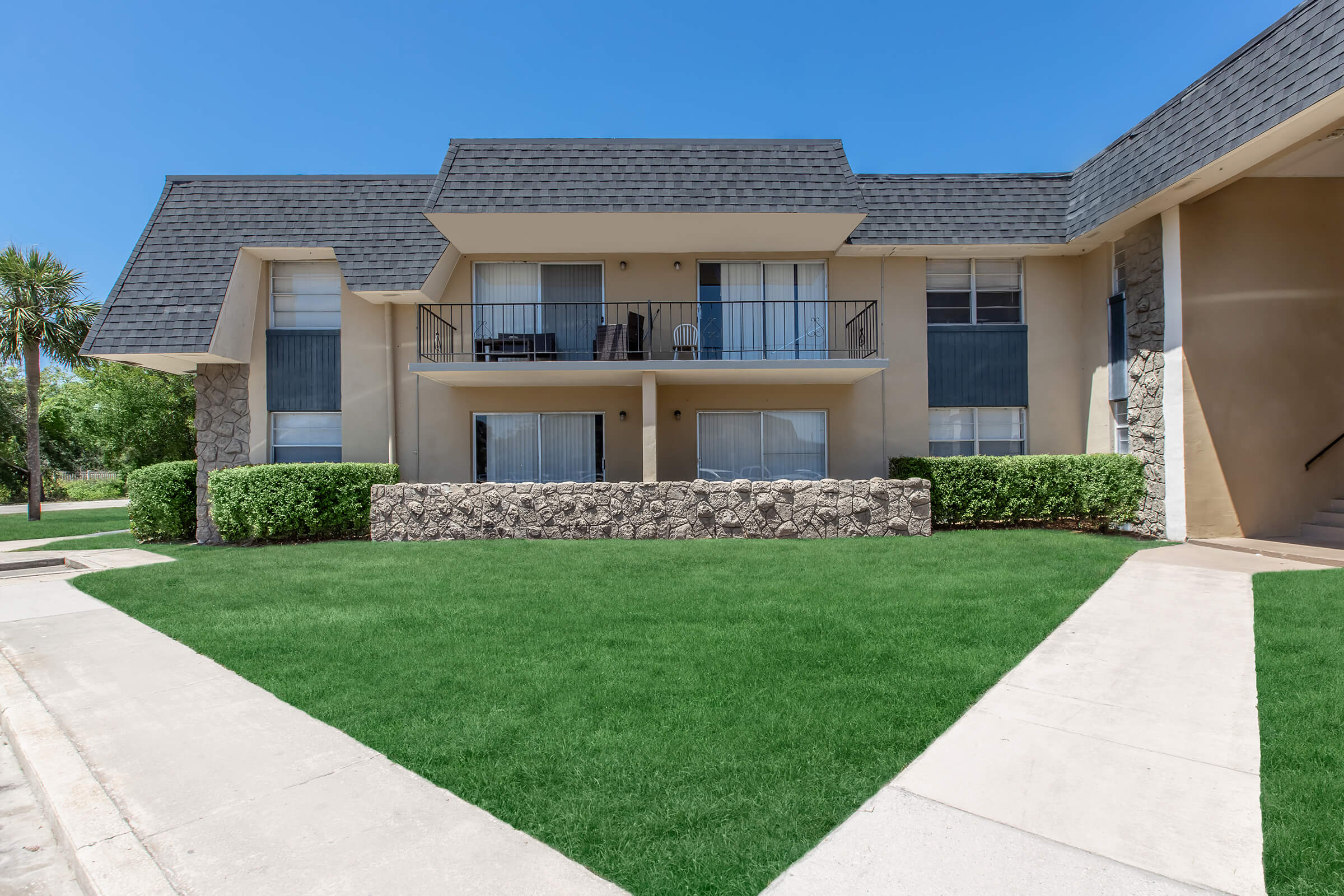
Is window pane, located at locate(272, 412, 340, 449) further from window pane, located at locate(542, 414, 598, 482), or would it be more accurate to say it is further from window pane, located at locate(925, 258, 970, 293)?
window pane, located at locate(925, 258, 970, 293)

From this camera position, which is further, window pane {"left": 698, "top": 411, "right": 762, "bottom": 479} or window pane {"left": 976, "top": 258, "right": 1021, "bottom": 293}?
window pane {"left": 976, "top": 258, "right": 1021, "bottom": 293}

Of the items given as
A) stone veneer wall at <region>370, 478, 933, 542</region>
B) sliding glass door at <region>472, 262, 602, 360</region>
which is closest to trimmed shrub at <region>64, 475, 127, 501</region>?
sliding glass door at <region>472, 262, 602, 360</region>

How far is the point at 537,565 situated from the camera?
948 centimetres

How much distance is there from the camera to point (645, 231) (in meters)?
13.7

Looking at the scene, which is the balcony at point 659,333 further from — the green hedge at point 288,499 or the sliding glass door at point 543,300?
the green hedge at point 288,499

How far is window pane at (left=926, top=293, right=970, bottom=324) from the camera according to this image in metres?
14.9

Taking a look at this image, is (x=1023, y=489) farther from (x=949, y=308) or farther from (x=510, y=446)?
(x=510, y=446)

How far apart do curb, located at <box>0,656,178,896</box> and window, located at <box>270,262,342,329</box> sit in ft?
37.2

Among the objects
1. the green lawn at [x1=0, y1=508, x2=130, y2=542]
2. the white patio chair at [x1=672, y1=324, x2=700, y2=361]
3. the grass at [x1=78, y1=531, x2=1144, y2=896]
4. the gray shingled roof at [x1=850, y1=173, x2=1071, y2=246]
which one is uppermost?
the gray shingled roof at [x1=850, y1=173, x2=1071, y2=246]

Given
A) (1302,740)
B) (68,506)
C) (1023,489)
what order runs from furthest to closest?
1. (68,506)
2. (1023,489)
3. (1302,740)

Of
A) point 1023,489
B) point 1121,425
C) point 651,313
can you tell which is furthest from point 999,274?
point 651,313

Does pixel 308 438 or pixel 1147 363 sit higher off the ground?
pixel 1147 363

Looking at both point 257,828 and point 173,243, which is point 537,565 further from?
point 173,243

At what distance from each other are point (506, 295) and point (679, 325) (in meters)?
3.76
